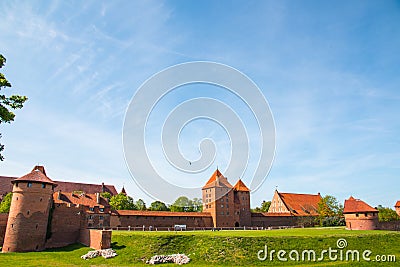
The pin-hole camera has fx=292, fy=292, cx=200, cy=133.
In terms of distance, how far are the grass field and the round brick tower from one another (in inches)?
85.3

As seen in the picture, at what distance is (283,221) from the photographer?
59.2 m

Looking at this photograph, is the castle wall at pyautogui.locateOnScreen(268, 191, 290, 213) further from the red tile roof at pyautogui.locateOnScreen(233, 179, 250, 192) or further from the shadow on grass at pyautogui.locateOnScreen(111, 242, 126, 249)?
the shadow on grass at pyautogui.locateOnScreen(111, 242, 126, 249)

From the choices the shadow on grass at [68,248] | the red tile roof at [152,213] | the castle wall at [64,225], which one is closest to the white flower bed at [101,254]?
the shadow on grass at [68,248]

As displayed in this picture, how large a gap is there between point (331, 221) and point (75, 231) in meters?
46.8

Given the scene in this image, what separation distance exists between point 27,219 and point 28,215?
44 cm

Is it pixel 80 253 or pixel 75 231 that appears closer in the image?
pixel 80 253

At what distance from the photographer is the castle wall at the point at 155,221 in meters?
43.0

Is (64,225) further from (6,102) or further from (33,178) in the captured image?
(6,102)

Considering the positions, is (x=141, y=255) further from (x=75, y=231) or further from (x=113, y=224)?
(x=113, y=224)

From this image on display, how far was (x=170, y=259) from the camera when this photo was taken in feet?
81.7

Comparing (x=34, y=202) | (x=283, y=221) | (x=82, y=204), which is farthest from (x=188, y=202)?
(x=34, y=202)

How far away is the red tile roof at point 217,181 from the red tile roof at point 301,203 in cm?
1591

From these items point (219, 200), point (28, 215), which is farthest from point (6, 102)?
point (219, 200)

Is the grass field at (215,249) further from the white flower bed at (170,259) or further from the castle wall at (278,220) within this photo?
the castle wall at (278,220)
